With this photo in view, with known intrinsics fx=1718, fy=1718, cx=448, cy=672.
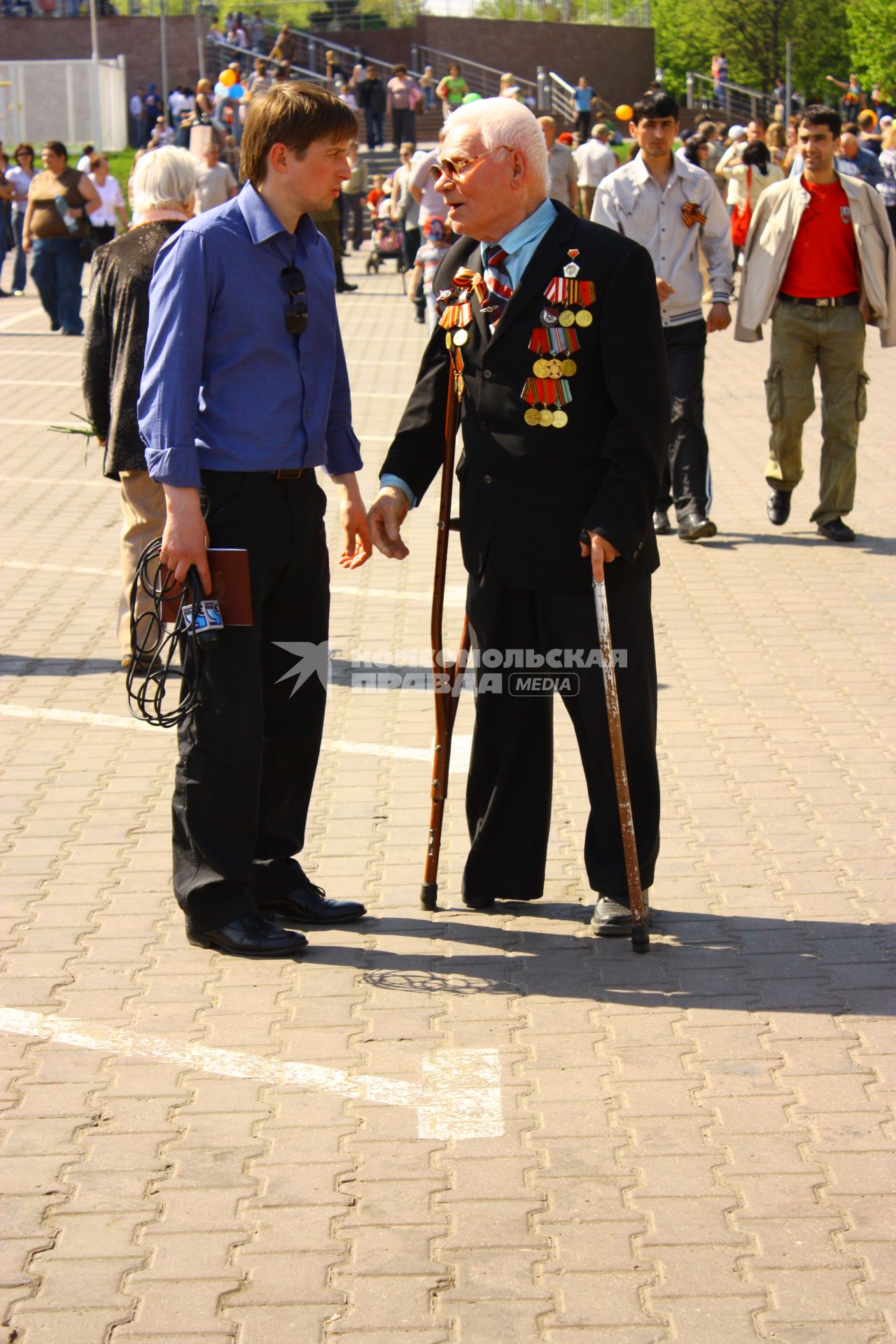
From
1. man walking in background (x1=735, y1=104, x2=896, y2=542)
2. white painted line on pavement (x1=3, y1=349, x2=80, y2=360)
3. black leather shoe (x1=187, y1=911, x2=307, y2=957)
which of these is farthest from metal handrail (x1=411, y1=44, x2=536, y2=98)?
black leather shoe (x1=187, y1=911, x2=307, y2=957)

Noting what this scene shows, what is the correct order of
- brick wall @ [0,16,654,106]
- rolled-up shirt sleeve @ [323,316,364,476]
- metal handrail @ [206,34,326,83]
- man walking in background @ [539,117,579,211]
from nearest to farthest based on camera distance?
rolled-up shirt sleeve @ [323,316,364,476], man walking in background @ [539,117,579,211], metal handrail @ [206,34,326,83], brick wall @ [0,16,654,106]

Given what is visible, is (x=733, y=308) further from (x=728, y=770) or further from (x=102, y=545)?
(x=728, y=770)

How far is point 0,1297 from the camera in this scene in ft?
9.59

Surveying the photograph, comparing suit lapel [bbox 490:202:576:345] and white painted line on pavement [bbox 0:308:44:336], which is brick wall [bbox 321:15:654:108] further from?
suit lapel [bbox 490:202:576:345]

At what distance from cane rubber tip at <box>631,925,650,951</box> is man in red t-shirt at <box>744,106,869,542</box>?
4.98m

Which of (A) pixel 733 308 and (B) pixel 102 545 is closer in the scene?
(B) pixel 102 545

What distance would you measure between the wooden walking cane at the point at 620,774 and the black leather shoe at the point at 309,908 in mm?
769

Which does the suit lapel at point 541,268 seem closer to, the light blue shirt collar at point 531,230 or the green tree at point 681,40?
the light blue shirt collar at point 531,230

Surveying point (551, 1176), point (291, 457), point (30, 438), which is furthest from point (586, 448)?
point (30, 438)

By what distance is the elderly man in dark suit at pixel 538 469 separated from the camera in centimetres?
413

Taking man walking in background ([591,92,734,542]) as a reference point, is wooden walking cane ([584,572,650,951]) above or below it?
below

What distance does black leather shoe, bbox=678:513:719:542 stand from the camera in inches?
357

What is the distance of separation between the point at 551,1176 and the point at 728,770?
2.67 metres

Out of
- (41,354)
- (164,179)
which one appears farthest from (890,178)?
(164,179)
